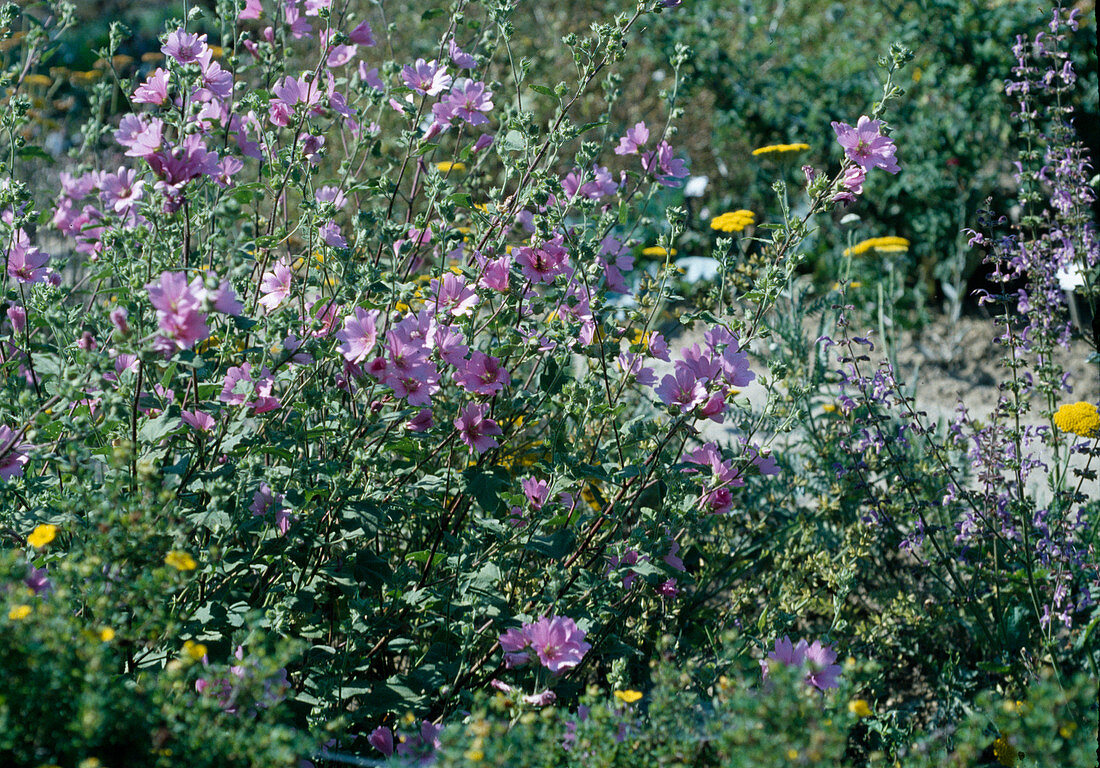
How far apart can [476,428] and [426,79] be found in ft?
2.73

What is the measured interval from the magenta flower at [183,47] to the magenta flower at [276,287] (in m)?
0.46

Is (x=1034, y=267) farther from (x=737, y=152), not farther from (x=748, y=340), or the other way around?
(x=737, y=152)

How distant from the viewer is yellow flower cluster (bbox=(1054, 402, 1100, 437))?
2.66m

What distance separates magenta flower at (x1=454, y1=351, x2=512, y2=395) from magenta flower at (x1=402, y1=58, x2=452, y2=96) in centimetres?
63

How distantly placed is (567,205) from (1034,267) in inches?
53.3

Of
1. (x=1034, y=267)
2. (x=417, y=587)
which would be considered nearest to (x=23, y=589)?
(x=417, y=587)

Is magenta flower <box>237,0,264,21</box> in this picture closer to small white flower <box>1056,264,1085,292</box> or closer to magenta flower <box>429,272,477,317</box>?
magenta flower <box>429,272,477,317</box>

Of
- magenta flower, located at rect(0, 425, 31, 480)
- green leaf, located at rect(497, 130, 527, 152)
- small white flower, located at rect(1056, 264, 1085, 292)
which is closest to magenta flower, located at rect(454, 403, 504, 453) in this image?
green leaf, located at rect(497, 130, 527, 152)

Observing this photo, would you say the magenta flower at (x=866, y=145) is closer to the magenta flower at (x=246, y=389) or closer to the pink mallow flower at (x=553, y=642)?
the pink mallow flower at (x=553, y=642)

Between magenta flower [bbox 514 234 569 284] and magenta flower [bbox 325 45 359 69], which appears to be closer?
magenta flower [bbox 514 234 569 284]

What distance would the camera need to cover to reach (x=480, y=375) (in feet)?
6.43

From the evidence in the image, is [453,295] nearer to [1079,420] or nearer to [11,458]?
[11,458]

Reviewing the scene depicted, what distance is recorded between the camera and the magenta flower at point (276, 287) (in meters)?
2.07

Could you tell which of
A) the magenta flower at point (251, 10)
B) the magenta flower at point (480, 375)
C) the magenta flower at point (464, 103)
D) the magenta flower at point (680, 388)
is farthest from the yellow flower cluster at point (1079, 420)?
the magenta flower at point (251, 10)
